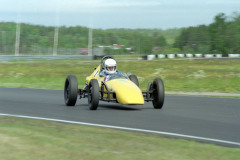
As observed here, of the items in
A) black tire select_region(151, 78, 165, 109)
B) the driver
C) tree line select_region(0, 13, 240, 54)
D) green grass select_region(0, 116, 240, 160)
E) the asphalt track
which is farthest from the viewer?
tree line select_region(0, 13, 240, 54)

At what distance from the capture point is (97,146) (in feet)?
23.5

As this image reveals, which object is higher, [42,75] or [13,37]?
[13,37]

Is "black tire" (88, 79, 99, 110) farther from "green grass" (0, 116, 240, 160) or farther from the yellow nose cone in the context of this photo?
"green grass" (0, 116, 240, 160)

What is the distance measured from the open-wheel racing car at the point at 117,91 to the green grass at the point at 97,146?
323cm

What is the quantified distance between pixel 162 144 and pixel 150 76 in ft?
65.0

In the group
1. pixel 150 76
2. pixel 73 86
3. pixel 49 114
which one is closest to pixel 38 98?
pixel 73 86

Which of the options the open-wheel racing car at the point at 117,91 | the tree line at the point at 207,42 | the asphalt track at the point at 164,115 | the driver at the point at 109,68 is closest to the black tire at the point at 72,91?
the open-wheel racing car at the point at 117,91

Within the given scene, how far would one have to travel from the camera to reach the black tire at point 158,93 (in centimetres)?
1272

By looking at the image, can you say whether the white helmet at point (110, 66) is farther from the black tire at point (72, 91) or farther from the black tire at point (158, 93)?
the black tire at point (158, 93)

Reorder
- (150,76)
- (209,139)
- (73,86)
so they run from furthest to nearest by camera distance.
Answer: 1. (150,76)
2. (73,86)
3. (209,139)

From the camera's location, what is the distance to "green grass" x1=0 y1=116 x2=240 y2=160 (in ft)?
21.3

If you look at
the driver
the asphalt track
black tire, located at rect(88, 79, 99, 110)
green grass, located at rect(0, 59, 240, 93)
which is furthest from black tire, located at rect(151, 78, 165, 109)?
green grass, located at rect(0, 59, 240, 93)

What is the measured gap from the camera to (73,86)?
13547 mm

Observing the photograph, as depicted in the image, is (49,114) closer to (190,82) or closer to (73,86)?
(73,86)
